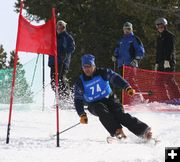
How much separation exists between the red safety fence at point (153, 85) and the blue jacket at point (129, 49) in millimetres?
221

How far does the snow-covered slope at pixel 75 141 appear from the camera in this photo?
5.65 meters

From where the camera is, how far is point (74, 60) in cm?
2472

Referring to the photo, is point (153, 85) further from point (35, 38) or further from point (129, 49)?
point (35, 38)

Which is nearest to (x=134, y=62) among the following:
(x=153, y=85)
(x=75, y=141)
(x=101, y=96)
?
(x=153, y=85)

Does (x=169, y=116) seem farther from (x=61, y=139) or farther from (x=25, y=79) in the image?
(x=25, y=79)

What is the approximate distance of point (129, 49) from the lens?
37.2ft

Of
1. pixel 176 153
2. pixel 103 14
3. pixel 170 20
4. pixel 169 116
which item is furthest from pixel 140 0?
pixel 176 153

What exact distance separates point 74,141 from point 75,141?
1 cm

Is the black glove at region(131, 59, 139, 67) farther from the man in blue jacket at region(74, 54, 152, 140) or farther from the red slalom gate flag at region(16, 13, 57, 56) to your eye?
the red slalom gate flag at region(16, 13, 57, 56)

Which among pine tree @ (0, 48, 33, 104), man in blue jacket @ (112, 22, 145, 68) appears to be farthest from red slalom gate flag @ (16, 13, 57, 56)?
pine tree @ (0, 48, 33, 104)

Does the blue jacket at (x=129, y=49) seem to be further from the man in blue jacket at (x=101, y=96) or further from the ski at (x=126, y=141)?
the ski at (x=126, y=141)

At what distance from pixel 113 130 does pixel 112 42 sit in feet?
54.5

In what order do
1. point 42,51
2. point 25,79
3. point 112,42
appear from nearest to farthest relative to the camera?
point 42,51 → point 25,79 → point 112,42

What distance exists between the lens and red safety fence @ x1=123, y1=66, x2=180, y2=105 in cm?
1186
